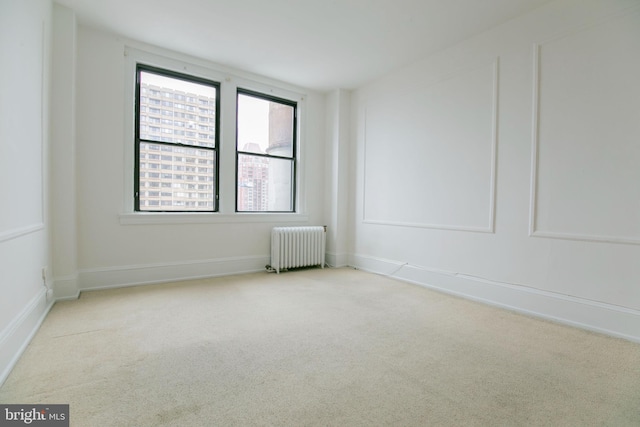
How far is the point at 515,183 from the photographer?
3029mm

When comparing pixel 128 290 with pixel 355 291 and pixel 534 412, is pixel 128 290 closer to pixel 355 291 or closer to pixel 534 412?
pixel 355 291

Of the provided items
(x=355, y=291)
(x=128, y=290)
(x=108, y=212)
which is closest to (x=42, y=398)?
(x=128, y=290)

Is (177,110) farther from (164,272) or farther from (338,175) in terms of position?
(338,175)

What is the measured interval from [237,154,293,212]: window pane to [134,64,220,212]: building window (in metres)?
0.41

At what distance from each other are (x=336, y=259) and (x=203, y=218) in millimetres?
2131

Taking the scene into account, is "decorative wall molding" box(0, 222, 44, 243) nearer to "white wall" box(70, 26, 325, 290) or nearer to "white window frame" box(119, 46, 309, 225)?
"white wall" box(70, 26, 325, 290)

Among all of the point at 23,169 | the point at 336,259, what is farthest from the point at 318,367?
the point at 336,259

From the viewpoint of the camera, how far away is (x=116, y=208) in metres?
3.52

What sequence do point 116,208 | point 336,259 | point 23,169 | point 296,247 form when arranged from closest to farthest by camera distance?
point 23,169 < point 116,208 < point 296,247 < point 336,259

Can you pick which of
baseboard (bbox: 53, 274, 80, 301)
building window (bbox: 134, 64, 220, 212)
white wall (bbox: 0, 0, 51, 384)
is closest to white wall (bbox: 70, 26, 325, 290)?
building window (bbox: 134, 64, 220, 212)

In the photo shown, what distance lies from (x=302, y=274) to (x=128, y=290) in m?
2.13

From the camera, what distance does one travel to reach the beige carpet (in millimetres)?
1460

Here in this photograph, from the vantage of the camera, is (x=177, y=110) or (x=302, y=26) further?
(x=177, y=110)

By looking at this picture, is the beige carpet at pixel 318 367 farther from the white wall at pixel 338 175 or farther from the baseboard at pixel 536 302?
the white wall at pixel 338 175
